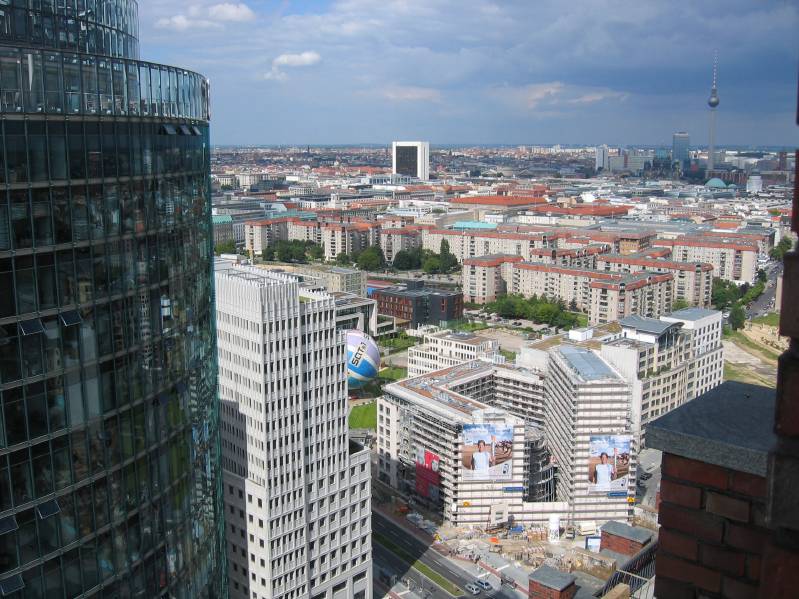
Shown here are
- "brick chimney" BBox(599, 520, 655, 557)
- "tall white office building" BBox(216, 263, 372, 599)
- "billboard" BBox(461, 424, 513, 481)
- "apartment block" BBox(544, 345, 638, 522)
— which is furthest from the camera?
"billboard" BBox(461, 424, 513, 481)

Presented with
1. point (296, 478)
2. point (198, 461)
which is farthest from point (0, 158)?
point (296, 478)

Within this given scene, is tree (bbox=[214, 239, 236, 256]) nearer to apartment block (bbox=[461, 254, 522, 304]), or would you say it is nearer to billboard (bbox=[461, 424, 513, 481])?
apartment block (bbox=[461, 254, 522, 304])

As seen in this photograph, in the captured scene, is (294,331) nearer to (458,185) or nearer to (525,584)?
(525,584)

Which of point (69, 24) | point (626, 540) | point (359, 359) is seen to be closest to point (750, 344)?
point (359, 359)

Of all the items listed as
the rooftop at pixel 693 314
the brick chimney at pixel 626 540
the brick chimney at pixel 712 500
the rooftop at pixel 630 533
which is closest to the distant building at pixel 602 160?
the rooftop at pixel 693 314

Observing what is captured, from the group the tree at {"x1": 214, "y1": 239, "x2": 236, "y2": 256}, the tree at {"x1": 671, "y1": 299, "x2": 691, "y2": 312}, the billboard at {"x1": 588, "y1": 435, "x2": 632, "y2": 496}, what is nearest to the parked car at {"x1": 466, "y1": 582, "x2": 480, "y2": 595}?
the billboard at {"x1": 588, "y1": 435, "x2": 632, "y2": 496}

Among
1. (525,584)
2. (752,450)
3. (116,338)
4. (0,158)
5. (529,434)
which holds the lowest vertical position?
(525,584)

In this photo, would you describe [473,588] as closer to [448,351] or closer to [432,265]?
[448,351]

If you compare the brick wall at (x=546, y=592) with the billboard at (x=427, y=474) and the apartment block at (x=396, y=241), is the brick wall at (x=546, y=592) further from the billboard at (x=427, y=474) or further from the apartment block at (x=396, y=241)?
the apartment block at (x=396, y=241)
